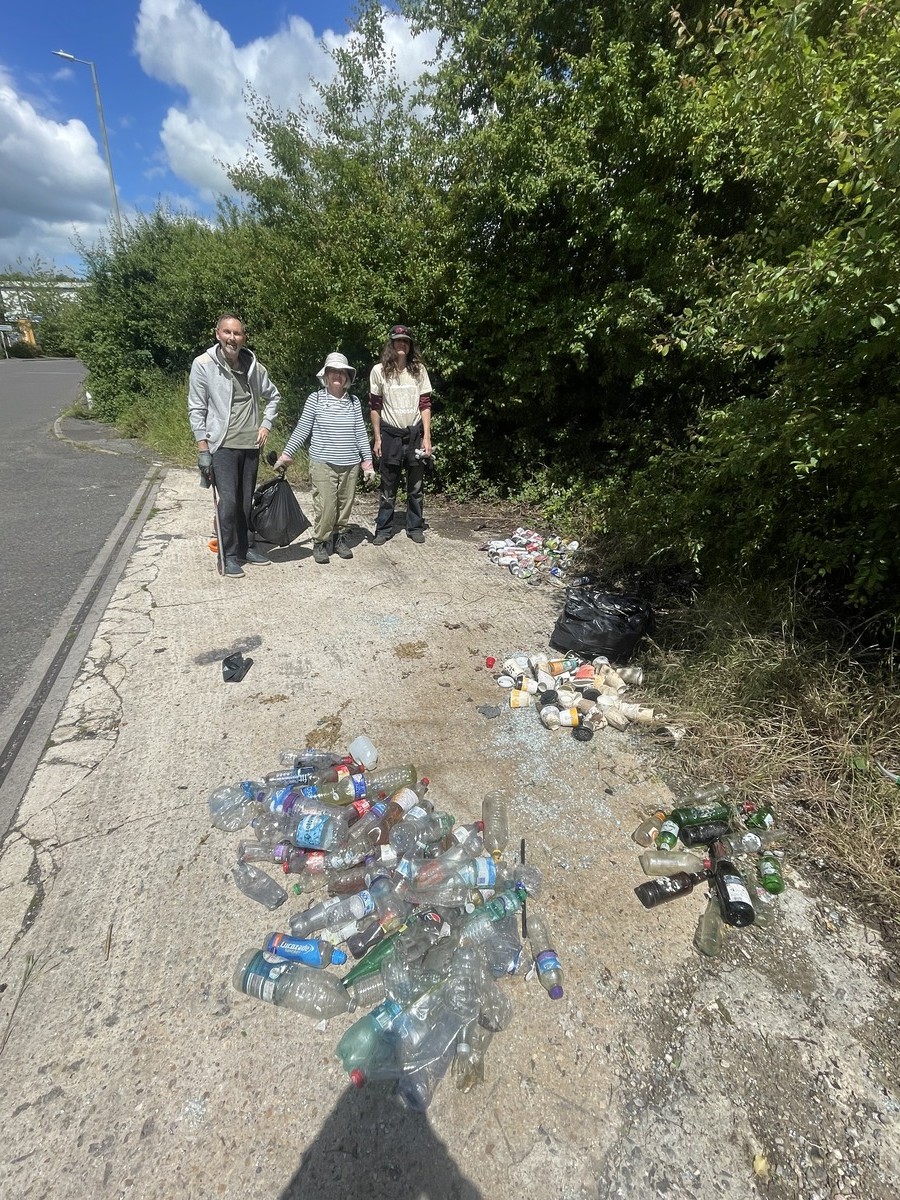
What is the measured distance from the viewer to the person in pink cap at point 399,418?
5254 mm

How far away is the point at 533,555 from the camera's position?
5465 millimetres

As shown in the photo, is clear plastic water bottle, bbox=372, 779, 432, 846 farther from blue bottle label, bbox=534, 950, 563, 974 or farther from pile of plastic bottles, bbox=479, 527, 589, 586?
pile of plastic bottles, bbox=479, 527, 589, 586

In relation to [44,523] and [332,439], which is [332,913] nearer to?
[332,439]

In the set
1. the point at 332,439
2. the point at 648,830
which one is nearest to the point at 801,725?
the point at 648,830

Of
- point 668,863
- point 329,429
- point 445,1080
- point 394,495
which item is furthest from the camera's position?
point 394,495

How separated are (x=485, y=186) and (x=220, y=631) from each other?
5.08 metres

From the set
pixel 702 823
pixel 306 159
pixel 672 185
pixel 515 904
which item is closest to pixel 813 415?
pixel 702 823

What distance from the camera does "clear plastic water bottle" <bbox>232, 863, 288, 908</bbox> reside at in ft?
7.20

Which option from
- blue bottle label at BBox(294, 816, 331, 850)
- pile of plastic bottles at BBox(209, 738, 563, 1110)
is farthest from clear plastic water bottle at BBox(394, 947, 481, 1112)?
blue bottle label at BBox(294, 816, 331, 850)

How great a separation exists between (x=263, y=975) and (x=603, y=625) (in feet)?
8.56

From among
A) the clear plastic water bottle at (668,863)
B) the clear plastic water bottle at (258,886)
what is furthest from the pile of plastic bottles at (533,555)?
the clear plastic water bottle at (258,886)

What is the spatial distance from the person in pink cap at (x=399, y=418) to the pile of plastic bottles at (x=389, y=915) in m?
3.51

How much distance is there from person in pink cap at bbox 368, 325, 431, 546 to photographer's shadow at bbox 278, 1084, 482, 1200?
15.4 feet

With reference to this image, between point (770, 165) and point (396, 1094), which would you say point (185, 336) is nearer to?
point (770, 165)
